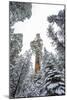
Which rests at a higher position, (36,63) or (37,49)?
(37,49)

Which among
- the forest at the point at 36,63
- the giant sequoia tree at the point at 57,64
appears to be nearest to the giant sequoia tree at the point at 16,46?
the forest at the point at 36,63

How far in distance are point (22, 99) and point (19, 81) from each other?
15cm

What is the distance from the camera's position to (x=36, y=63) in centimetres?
219

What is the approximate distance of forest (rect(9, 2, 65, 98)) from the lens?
2141mm

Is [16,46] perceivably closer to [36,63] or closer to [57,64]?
[36,63]

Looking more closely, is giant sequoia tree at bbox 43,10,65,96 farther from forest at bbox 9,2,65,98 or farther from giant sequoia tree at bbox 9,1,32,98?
giant sequoia tree at bbox 9,1,32,98

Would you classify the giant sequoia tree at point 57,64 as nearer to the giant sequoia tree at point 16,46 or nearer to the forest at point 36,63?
the forest at point 36,63

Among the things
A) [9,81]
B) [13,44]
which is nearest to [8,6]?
[13,44]

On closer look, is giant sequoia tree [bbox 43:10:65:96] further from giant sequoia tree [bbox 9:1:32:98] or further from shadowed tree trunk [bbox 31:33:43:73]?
giant sequoia tree [bbox 9:1:32:98]

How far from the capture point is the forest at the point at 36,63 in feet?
7.02

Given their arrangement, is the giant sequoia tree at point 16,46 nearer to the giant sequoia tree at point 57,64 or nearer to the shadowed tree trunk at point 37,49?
the shadowed tree trunk at point 37,49

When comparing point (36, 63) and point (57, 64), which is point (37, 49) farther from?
point (57, 64)

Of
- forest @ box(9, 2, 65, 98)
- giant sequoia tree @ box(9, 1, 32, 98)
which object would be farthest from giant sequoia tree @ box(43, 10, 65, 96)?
giant sequoia tree @ box(9, 1, 32, 98)

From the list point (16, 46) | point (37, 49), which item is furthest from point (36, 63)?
point (16, 46)
